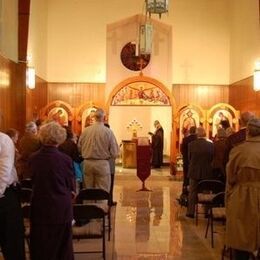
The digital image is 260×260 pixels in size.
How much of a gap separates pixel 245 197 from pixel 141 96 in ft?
45.1

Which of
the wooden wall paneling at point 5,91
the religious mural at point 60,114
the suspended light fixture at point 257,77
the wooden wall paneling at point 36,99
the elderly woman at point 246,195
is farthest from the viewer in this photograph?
the religious mural at point 60,114

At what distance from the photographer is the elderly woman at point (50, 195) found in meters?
4.61

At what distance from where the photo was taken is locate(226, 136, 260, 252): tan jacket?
4957 mm

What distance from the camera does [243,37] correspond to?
16.1 metres

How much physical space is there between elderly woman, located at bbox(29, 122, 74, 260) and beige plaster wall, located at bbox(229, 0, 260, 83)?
34.8 feet

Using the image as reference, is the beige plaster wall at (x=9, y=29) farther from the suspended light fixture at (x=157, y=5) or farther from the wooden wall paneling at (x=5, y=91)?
the suspended light fixture at (x=157, y=5)

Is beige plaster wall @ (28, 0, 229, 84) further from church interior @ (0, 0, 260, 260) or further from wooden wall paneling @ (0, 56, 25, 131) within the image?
wooden wall paneling @ (0, 56, 25, 131)

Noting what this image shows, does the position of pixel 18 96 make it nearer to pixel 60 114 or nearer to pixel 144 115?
pixel 60 114

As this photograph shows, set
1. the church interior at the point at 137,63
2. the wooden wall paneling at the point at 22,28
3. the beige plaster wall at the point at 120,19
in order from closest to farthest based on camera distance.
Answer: the wooden wall paneling at the point at 22,28
the church interior at the point at 137,63
the beige plaster wall at the point at 120,19

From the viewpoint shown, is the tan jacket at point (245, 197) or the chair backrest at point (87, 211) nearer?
the tan jacket at point (245, 197)

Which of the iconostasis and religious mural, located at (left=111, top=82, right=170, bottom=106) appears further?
religious mural, located at (left=111, top=82, right=170, bottom=106)

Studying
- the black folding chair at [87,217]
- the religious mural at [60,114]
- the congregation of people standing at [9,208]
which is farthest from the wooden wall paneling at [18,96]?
the congregation of people standing at [9,208]

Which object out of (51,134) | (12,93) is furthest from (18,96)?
(51,134)

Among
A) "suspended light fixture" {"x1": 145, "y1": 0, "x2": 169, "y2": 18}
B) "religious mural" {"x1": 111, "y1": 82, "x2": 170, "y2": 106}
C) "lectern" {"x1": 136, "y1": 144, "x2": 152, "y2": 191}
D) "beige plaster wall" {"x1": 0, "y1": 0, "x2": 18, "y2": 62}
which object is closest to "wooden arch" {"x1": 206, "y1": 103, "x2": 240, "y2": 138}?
→ "religious mural" {"x1": 111, "y1": 82, "x2": 170, "y2": 106}
